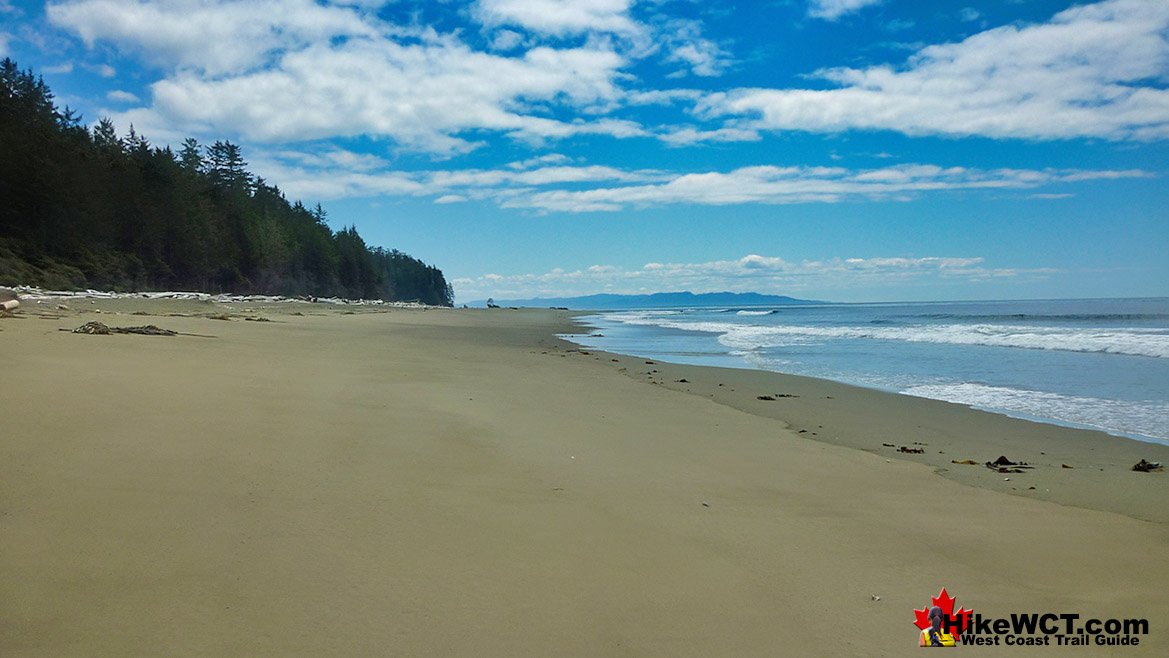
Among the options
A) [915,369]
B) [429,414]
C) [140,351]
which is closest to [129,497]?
[429,414]

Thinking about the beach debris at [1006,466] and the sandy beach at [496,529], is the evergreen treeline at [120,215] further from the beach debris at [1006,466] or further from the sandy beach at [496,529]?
the beach debris at [1006,466]

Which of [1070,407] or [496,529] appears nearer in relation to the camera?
[496,529]

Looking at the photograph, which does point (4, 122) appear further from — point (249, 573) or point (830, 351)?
point (249, 573)

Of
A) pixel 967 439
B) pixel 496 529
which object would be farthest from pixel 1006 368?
pixel 496 529

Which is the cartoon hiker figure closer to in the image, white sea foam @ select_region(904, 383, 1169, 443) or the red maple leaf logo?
the red maple leaf logo

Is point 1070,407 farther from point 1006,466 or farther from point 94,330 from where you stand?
point 94,330

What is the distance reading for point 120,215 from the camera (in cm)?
3781

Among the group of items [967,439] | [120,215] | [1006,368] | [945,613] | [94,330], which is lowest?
[967,439]

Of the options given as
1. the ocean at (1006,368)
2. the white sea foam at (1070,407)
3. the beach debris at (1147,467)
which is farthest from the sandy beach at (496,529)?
the ocean at (1006,368)

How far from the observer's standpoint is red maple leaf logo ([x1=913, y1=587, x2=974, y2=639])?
6.92 feet

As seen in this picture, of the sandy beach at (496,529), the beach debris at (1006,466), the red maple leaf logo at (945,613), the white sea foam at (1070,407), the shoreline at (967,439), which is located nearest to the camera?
the sandy beach at (496,529)

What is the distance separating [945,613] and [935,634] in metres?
0.13

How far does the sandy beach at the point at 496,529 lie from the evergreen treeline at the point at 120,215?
26553 millimetres

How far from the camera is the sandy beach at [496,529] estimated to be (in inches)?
72.4
